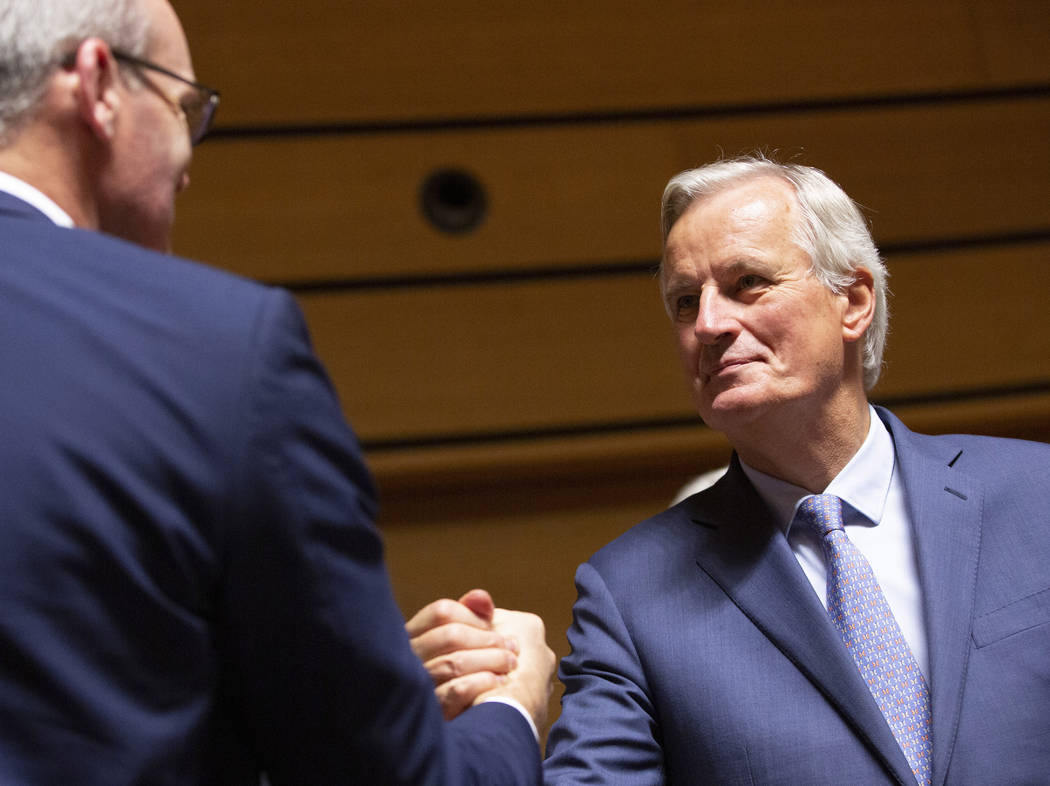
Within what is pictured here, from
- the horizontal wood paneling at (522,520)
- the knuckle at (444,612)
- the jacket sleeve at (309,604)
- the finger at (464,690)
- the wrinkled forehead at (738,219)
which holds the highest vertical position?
the wrinkled forehead at (738,219)

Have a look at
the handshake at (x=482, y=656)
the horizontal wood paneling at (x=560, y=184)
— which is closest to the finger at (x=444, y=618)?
the handshake at (x=482, y=656)

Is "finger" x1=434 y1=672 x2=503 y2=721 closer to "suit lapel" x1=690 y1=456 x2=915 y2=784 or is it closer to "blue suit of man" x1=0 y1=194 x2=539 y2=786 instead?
"blue suit of man" x1=0 y1=194 x2=539 y2=786

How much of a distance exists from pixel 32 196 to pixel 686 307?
1.00 meters

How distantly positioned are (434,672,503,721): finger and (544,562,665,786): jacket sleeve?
10.7 inches

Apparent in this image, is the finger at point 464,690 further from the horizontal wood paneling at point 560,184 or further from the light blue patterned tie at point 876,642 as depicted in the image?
the horizontal wood paneling at point 560,184

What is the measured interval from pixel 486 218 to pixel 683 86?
69cm

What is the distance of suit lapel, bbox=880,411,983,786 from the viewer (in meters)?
1.29

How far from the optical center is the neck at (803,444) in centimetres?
152

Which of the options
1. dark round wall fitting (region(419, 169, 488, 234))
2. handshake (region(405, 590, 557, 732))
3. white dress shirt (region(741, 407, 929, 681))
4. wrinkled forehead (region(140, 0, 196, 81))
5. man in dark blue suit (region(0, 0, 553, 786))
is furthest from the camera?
dark round wall fitting (region(419, 169, 488, 234))

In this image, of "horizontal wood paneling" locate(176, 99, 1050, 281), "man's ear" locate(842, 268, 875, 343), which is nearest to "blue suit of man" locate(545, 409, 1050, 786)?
"man's ear" locate(842, 268, 875, 343)

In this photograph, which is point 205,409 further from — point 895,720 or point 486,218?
point 486,218

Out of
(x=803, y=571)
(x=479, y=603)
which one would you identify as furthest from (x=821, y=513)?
(x=479, y=603)

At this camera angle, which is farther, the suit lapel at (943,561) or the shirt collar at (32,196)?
the suit lapel at (943,561)

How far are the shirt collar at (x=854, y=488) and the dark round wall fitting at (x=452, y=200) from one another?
1663 mm
